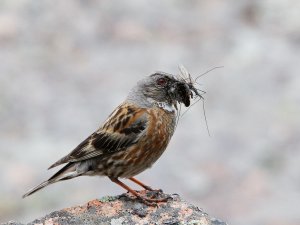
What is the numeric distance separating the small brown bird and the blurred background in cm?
423

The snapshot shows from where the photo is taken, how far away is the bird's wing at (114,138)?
7.49 meters

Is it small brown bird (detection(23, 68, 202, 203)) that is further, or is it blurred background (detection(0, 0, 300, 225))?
blurred background (detection(0, 0, 300, 225))

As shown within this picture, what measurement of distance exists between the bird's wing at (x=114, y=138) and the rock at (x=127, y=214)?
2.17 feet

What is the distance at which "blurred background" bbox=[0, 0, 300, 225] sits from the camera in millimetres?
12273

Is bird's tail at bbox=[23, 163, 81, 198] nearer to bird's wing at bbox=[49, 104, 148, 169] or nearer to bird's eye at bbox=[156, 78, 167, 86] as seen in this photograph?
bird's wing at bbox=[49, 104, 148, 169]

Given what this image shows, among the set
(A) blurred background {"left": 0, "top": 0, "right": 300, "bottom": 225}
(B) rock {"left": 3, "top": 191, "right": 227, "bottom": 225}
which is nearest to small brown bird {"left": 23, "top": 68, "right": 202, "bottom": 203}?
(B) rock {"left": 3, "top": 191, "right": 227, "bottom": 225}

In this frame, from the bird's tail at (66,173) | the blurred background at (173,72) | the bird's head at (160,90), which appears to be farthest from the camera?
the blurred background at (173,72)

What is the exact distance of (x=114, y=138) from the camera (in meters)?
7.52

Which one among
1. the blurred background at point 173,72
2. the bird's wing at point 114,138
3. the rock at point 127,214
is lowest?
the rock at point 127,214

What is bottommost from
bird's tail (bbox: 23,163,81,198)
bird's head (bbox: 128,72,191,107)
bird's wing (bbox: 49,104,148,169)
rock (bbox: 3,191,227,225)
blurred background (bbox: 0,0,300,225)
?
rock (bbox: 3,191,227,225)

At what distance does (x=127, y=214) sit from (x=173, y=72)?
25.8 ft

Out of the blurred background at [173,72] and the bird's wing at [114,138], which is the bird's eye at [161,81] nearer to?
the bird's wing at [114,138]

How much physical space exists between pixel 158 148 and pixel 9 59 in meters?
8.45

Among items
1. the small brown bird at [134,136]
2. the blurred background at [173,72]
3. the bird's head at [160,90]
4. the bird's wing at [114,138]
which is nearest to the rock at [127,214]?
the small brown bird at [134,136]
